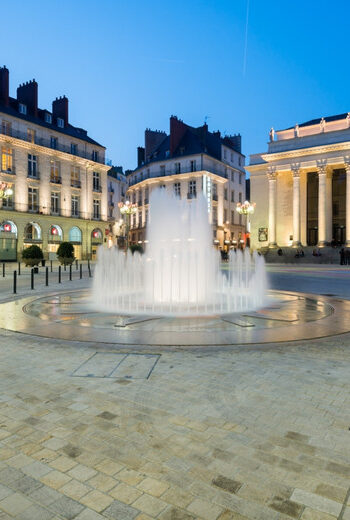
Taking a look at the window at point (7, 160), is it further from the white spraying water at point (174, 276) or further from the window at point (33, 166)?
the white spraying water at point (174, 276)

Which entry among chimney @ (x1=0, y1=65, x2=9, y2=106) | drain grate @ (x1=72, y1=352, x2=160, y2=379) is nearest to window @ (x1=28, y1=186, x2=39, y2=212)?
chimney @ (x1=0, y1=65, x2=9, y2=106)

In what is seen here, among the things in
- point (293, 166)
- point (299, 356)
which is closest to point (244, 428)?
point (299, 356)

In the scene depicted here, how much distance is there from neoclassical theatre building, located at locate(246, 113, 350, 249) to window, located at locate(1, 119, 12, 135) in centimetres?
3010

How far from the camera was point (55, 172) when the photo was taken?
4372cm

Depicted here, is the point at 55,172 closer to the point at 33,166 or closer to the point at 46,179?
the point at 46,179

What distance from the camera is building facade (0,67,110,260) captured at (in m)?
38.6

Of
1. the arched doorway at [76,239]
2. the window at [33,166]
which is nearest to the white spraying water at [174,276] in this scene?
the window at [33,166]

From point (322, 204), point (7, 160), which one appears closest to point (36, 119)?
point (7, 160)

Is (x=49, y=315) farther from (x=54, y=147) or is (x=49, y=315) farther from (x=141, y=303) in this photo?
(x=54, y=147)

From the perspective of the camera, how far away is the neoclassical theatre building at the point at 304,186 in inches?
1635

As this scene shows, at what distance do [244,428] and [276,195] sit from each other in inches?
1809

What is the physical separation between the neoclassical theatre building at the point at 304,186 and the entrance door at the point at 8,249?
1174 inches

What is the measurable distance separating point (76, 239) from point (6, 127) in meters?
15.0

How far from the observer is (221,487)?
91.9 inches
